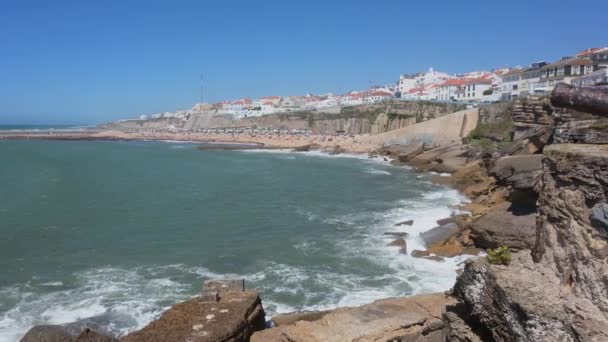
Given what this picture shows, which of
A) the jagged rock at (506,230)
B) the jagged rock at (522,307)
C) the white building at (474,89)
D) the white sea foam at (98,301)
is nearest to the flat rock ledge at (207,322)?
the white sea foam at (98,301)

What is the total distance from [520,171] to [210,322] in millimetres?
14736

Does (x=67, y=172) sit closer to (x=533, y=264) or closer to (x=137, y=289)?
(x=137, y=289)

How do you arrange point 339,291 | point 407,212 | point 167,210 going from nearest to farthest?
point 339,291 < point 407,212 < point 167,210

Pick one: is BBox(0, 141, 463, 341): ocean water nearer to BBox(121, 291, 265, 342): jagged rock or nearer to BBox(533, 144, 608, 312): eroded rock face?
BBox(121, 291, 265, 342): jagged rock

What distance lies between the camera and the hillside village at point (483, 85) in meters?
52.5

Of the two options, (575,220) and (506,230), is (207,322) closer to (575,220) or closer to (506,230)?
(575,220)

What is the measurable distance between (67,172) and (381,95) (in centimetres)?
9012

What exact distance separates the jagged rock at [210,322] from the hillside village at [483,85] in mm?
15026

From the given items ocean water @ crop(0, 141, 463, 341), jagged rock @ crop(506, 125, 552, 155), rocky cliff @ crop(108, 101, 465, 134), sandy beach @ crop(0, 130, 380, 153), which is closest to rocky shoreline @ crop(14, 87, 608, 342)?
ocean water @ crop(0, 141, 463, 341)

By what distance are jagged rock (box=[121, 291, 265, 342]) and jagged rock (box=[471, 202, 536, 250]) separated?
9554 millimetres

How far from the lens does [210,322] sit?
8.78m

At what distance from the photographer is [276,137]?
290 feet

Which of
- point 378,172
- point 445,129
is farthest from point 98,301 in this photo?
point 445,129

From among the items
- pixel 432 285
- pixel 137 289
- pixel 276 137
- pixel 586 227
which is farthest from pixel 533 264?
pixel 276 137
